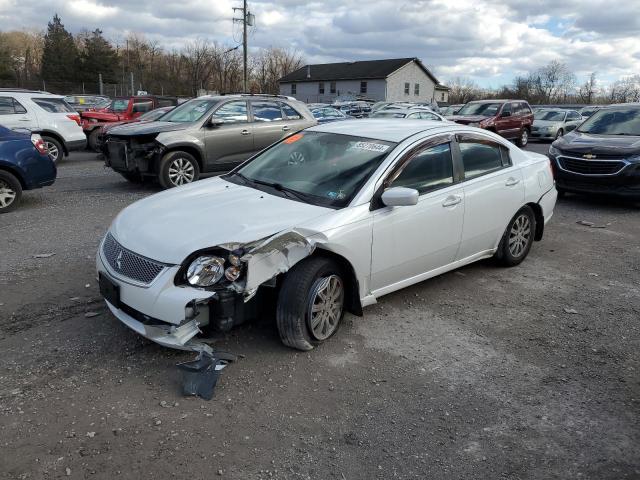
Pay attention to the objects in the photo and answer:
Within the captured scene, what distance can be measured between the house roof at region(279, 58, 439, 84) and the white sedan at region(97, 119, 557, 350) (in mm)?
57471

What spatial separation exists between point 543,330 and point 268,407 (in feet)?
8.21

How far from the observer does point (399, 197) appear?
153 inches

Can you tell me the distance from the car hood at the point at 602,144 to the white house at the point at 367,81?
170ft

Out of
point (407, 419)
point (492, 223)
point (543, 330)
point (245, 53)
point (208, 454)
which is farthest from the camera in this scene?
point (245, 53)

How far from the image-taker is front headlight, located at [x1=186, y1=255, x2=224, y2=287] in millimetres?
3346

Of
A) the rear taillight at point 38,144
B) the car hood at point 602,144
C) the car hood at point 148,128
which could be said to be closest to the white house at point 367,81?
the car hood at point 602,144

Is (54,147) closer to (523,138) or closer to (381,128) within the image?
(381,128)

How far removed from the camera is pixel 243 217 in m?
3.76

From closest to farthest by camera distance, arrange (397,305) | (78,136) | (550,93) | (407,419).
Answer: (407,419) < (397,305) < (78,136) < (550,93)

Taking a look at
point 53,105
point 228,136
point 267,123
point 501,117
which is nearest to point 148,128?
point 228,136

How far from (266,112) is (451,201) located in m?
6.58

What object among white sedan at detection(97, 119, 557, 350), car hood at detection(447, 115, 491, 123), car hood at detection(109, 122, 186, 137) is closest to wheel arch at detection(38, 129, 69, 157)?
car hood at detection(109, 122, 186, 137)

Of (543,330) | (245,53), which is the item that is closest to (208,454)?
(543,330)

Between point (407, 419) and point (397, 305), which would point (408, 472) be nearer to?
point (407, 419)
